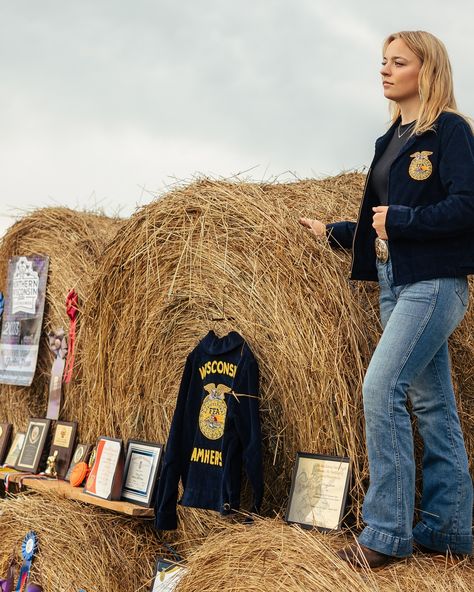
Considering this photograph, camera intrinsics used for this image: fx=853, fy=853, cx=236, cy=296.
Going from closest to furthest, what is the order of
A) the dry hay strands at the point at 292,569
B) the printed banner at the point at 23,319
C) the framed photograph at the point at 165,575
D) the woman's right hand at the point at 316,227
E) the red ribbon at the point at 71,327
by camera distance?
the dry hay strands at the point at 292,569 → the woman's right hand at the point at 316,227 → the framed photograph at the point at 165,575 → the red ribbon at the point at 71,327 → the printed banner at the point at 23,319

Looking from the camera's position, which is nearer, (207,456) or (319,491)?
(319,491)

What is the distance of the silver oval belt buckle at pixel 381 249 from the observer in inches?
106

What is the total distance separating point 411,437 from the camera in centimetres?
256

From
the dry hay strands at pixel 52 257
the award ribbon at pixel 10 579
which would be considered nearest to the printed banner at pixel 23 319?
the dry hay strands at pixel 52 257

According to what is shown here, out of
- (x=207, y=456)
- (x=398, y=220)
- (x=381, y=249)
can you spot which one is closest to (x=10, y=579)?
(x=207, y=456)

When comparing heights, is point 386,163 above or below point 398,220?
above

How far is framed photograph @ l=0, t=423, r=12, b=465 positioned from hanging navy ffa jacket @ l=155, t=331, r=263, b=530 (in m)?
1.97

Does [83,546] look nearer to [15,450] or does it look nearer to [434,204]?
[15,450]

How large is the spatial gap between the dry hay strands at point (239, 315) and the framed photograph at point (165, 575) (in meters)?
0.42

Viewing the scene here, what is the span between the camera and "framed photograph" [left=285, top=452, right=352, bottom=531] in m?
2.81

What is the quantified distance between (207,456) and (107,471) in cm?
69

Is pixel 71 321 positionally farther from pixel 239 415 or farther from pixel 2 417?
pixel 239 415

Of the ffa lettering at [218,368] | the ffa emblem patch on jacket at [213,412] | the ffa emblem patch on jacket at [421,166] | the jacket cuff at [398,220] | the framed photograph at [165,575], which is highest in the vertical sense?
the ffa emblem patch on jacket at [421,166]

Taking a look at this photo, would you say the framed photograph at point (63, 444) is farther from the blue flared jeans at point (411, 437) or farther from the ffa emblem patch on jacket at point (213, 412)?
the blue flared jeans at point (411, 437)
